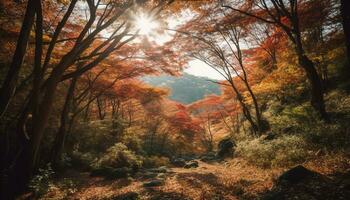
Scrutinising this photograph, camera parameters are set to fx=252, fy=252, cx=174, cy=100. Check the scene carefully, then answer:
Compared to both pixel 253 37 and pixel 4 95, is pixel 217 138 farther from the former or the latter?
pixel 4 95

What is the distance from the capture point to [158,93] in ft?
81.1

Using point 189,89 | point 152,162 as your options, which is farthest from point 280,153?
point 189,89

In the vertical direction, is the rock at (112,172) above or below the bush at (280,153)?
below

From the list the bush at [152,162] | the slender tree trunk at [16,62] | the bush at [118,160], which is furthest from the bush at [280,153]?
the bush at [152,162]

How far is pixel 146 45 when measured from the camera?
542 inches

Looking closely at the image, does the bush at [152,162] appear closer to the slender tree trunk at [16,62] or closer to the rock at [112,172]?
the rock at [112,172]

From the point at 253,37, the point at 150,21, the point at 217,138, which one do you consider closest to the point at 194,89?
the point at 217,138

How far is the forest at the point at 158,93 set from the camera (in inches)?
258

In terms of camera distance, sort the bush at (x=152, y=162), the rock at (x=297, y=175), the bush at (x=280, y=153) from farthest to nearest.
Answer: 1. the bush at (x=152, y=162)
2. the bush at (x=280, y=153)
3. the rock at (x=297, y=175)

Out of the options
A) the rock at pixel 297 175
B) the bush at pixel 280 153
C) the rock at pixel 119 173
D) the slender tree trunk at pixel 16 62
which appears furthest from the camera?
the rock at pixel 119 173

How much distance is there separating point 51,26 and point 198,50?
999cm

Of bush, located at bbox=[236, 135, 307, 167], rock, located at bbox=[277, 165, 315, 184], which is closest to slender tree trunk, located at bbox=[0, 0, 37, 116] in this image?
rock, located at bbox=[277, 165, 315, 184]

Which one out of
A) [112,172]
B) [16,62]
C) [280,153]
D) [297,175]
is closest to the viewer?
[16,62]

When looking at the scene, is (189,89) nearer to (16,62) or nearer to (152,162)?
(152,162)
